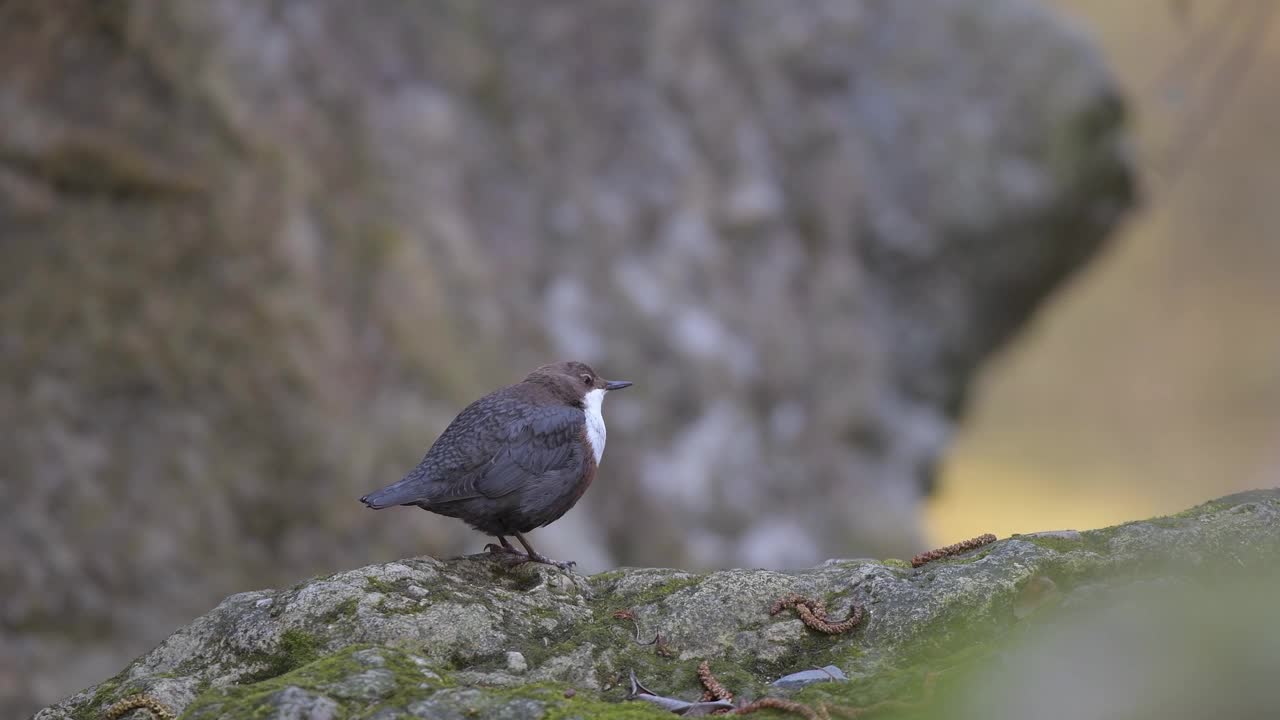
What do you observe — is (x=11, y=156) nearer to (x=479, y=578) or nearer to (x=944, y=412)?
(x=479, y=578)

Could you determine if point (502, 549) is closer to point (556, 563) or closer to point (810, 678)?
point (556, 563)

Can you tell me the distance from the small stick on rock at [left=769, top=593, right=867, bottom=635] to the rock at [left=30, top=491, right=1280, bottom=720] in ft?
0.07

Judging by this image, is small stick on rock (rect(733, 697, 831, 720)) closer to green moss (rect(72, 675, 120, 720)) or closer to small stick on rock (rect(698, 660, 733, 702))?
small stick on rock (rect(698, 660, 733, 702))

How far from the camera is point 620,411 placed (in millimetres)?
9977

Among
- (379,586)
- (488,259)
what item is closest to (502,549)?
(379,586)

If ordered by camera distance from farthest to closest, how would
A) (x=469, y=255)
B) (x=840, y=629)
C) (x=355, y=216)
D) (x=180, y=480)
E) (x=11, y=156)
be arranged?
(x=469, y=255) < (x=355, y=216) < (x=180, y=480) < (x=11, y=156) < (x=840, y=629)

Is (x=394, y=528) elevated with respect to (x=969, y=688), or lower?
elevated

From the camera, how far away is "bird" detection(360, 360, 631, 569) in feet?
13.6

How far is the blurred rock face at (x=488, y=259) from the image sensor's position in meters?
7.04

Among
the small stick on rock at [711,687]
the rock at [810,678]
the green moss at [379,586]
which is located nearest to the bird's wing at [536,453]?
the green moss at [379,586]

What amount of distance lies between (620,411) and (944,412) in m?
4.08

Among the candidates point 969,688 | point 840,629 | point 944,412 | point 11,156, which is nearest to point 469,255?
point 11,156

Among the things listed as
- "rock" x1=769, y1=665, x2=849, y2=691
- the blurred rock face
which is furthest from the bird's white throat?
the blurred rock face

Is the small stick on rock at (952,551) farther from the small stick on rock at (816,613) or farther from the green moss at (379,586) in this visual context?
the green moss at (379,586)
